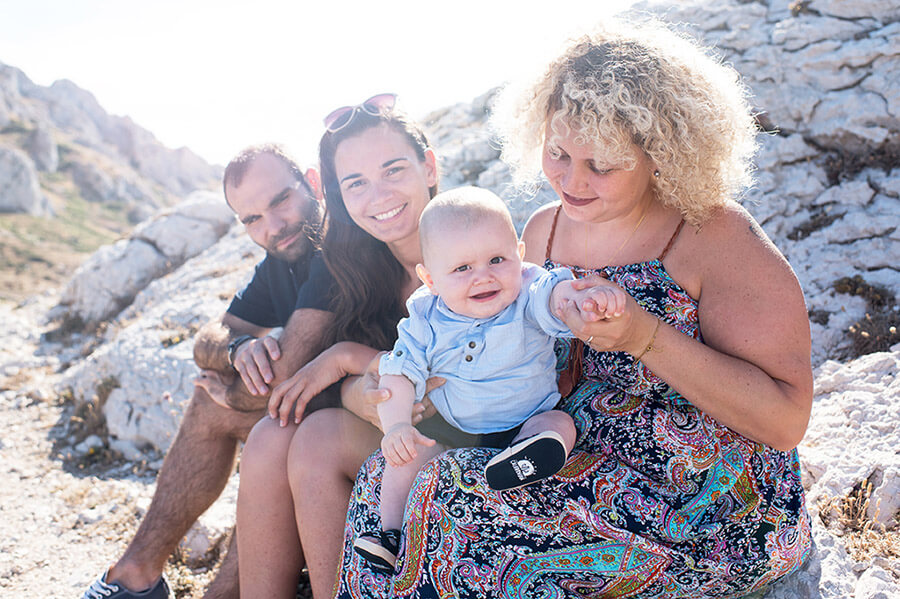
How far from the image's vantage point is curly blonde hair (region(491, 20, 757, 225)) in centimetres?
208

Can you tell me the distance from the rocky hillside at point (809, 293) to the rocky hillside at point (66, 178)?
19285mm

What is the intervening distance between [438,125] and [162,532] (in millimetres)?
7411

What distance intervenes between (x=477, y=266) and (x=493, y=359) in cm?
34

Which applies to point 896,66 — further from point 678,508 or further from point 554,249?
point 678,508

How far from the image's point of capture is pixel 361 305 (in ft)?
10.2

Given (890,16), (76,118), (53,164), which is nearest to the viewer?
(890,16)

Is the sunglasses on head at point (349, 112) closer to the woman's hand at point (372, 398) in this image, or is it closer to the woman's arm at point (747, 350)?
the woman's hand at point (372, 398)

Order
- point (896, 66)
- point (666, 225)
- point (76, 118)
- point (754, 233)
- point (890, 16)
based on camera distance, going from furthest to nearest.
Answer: point (76, 118) < point (890, 16) < point (896, 66) < point (666, 225) < point (754, 233)

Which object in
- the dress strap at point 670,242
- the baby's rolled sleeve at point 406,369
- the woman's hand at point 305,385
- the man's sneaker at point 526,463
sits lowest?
the woman's hand at point 305,385

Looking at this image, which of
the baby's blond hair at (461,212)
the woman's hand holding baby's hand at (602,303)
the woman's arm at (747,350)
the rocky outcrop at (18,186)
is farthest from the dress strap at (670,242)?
the rocky outcrop at (18,186)

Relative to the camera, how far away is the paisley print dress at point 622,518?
6.38ft

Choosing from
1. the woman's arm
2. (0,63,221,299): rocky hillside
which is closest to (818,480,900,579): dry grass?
the woman's arm

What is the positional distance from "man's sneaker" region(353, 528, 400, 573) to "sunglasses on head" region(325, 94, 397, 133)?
1936mm

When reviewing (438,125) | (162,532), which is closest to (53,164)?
(438,125)
